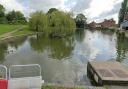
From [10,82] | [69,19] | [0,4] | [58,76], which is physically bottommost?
[58,76]

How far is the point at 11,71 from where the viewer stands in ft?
25.9

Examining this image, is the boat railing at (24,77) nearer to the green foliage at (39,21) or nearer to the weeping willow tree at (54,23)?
the weeping willow tree at (54,23)

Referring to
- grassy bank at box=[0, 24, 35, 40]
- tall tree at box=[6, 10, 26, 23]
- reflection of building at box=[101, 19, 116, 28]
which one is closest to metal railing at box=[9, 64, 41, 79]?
grassy bank at box=[0, 24, 35, 40]

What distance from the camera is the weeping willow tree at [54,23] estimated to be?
51681mm

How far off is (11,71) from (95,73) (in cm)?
726

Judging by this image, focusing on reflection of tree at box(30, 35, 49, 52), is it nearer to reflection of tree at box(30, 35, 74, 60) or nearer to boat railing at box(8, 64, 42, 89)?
reflection of tree at box(30, 35, 74, 60)

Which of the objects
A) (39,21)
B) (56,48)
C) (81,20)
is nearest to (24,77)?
(56,48)

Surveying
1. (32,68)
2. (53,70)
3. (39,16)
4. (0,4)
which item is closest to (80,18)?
(0,4)

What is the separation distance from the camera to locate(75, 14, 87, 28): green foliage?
12531 cm

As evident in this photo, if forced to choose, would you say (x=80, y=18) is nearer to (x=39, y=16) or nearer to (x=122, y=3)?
(x=122, y=3)

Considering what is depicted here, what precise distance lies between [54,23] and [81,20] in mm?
75136

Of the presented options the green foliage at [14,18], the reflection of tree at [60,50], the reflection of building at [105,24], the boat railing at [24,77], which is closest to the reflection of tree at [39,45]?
the reflection of tree at [60,50]

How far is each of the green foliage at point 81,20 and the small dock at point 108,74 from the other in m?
110

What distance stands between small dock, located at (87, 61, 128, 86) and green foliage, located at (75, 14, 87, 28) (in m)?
110
